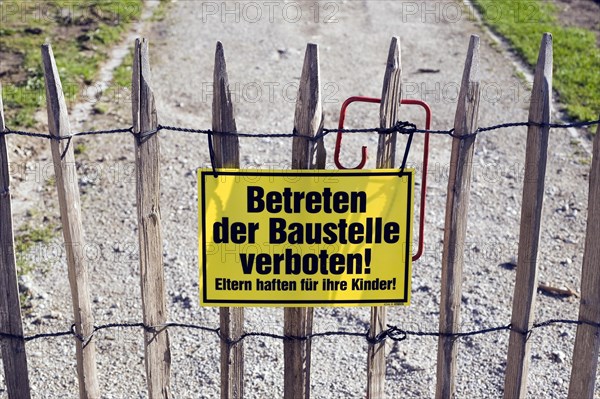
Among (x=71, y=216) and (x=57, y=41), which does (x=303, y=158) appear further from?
(x=57, y=41)

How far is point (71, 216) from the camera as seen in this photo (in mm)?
3479

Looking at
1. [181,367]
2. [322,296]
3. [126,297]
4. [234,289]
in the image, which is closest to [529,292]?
[322,296]

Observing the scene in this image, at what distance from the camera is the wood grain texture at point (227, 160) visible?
322 cm

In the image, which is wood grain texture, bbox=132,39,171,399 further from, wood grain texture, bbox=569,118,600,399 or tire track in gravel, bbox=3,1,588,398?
wood grain texture, bbox=569,118,600,399

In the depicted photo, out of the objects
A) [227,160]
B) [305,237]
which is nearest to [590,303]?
[305,237]

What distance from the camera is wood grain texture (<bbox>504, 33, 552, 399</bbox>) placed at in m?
3.27

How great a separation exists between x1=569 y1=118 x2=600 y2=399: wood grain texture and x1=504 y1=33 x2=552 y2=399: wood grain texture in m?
0.20

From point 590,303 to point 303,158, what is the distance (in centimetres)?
130

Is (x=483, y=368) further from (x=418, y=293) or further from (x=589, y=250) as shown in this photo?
(x=589, y=250)

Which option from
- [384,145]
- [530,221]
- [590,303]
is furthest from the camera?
[590,303]

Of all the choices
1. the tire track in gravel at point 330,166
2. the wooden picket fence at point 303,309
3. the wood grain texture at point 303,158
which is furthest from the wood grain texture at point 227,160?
the tire track in gravel at point 330,166

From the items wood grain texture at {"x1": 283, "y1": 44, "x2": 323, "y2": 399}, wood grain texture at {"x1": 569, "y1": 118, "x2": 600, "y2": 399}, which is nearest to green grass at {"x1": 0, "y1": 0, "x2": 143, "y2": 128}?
wood grain texture at {"x1": 283, "y1": 44, "x2": 323, "y2": 399}

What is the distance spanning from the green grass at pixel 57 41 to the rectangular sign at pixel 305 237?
468 cm

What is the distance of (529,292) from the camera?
3.54m
